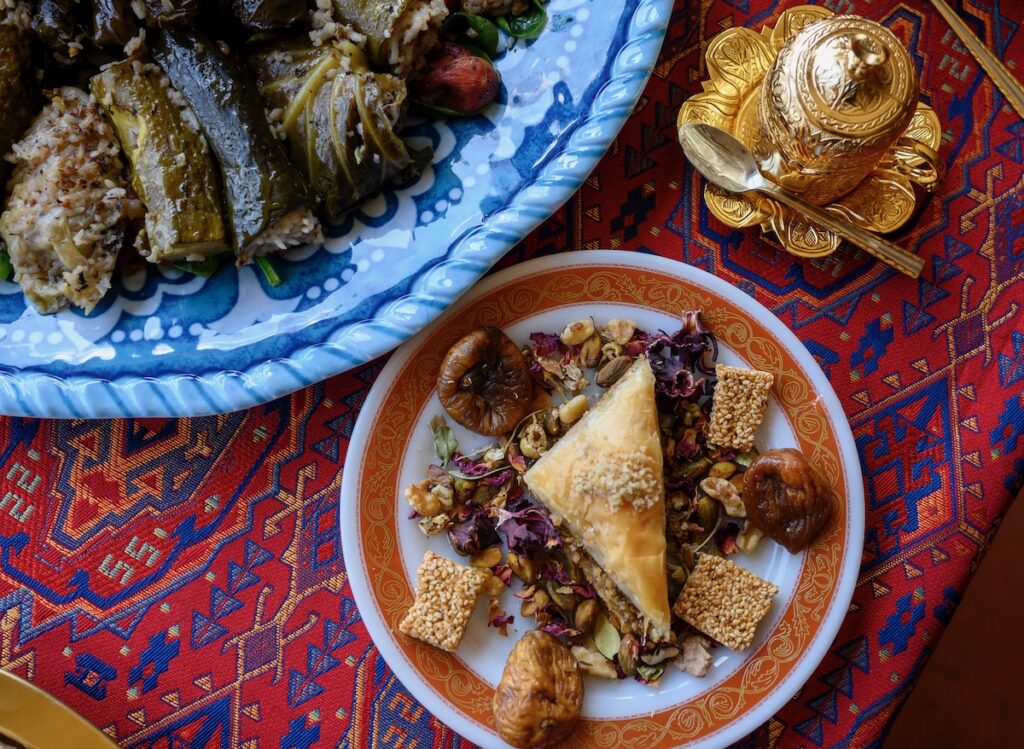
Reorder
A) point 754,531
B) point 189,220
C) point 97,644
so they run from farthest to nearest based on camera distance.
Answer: point 97,644
point 754,531
point 189,220

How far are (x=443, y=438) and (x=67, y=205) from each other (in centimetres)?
89

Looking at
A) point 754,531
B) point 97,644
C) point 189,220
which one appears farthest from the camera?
point 97,644

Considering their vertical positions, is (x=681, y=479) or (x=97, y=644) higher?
(x=681, y=479)

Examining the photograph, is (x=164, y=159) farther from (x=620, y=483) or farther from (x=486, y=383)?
(x=620, y=483)

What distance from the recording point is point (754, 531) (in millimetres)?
1752

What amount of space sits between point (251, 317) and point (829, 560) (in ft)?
4.36

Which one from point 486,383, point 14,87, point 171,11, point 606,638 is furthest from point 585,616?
point 14,87

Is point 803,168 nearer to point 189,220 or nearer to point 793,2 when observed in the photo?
point 793,2

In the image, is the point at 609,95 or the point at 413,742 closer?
the point at 609,95

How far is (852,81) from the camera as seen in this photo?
1513 mm

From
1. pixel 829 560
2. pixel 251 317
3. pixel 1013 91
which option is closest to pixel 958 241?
pixel 1013 91

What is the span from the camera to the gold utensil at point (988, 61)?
1.80m

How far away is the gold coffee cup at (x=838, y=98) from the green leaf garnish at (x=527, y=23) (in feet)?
1.60

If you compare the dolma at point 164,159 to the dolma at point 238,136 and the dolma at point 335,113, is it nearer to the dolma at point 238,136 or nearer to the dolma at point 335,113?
the dolma at point 238,136
